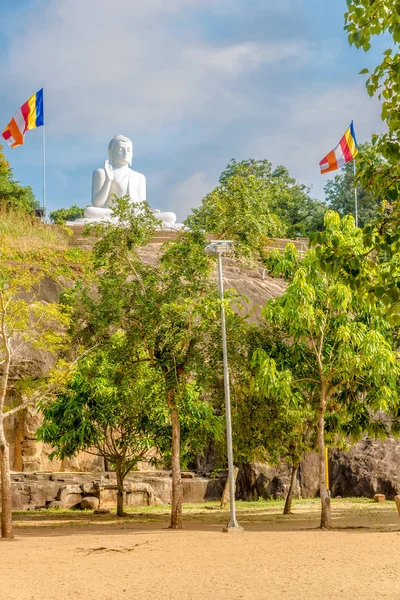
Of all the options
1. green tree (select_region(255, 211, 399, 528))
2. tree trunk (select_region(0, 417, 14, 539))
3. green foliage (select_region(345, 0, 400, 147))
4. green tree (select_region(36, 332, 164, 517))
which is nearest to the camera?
green foliage (select_region(345, 0, 400, 147))

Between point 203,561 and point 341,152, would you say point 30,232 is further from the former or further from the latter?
point 203,561

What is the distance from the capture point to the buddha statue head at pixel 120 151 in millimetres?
42625

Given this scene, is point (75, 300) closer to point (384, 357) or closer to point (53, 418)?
point (53, 418)

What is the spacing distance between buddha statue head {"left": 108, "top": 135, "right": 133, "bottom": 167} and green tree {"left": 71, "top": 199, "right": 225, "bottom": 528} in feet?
73.6

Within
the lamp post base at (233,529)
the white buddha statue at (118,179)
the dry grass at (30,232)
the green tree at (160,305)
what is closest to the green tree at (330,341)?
the green tree at (160,305)

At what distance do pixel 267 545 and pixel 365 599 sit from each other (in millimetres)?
5834

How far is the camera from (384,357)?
19219 millimetres

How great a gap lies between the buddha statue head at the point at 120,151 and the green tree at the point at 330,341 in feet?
76.2

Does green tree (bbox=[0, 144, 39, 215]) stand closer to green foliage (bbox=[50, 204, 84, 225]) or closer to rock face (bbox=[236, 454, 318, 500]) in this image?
green foliage (bbox=[50, 204, 84, 225])

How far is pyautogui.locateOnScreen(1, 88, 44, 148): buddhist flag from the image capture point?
102 ft

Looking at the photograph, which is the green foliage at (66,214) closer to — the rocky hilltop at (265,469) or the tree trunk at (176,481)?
the rocky hilltop at (265,469)

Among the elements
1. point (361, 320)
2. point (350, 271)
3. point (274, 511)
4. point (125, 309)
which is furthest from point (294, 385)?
point (350, 271)

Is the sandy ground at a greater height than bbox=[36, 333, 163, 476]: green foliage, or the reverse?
bbox=[36, 333, 163, 476]: green foliage

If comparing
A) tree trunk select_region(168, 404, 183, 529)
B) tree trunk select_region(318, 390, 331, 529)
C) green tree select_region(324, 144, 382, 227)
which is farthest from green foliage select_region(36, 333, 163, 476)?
green tree select_region(324, 144, 382, 227)
